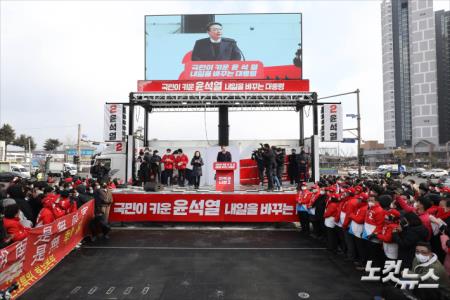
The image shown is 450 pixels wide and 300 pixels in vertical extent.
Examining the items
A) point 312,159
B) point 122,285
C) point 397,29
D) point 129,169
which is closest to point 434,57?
point 397,29

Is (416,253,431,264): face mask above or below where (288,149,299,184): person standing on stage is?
below

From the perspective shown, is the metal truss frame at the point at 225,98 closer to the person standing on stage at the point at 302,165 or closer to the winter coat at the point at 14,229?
the person standing on stage at the point at 302,165

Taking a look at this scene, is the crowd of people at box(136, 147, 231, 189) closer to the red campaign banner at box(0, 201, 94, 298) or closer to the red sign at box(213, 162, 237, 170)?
the red sign at box(213, 162, 237, 170)

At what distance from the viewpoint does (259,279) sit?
541cm

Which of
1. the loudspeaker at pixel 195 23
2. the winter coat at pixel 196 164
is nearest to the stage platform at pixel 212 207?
the winter coat at pixel 196 164

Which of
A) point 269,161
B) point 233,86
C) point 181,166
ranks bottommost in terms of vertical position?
point 181,166

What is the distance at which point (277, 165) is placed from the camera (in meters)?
12.5

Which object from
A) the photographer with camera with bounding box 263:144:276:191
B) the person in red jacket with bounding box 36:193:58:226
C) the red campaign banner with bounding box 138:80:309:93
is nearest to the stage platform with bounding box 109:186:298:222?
the photographer with camera with bounding box 263:144:276:191

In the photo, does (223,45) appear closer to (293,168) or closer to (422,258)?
(293,168)

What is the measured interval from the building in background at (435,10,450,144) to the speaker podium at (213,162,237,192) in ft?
324

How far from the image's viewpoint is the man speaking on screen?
16844 millimetres

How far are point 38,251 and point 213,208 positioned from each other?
210 inches

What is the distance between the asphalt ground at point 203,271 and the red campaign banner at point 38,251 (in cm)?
25

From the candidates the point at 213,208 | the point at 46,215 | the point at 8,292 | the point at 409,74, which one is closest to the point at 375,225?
the point at 213,208
